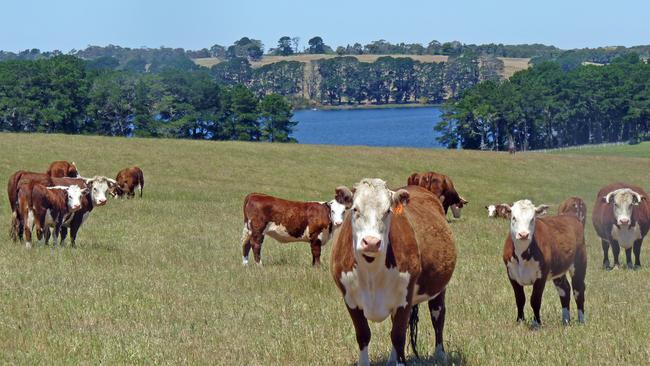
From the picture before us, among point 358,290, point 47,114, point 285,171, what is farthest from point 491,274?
point 47,114

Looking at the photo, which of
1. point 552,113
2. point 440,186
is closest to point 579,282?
point 440,186

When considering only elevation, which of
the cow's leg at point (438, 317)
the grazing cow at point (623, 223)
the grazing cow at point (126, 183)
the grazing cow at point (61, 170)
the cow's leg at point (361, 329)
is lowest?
the grazing cow at point (126, 183)

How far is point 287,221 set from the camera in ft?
60.4

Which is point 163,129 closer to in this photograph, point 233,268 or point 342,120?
point 342,120

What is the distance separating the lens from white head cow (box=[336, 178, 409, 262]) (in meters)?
7.66

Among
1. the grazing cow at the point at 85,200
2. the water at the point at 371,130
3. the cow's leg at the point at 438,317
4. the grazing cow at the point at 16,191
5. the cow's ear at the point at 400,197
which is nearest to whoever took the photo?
the cow's ear at the point at 400,197

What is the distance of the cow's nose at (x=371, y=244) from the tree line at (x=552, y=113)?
10885 cm

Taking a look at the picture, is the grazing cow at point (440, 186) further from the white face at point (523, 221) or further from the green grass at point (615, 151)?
the green grass at point (615, 151)

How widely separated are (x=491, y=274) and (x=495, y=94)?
4151 inches

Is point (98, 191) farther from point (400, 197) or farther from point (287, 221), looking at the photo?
point (400, 197)

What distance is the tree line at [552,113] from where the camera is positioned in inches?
4606

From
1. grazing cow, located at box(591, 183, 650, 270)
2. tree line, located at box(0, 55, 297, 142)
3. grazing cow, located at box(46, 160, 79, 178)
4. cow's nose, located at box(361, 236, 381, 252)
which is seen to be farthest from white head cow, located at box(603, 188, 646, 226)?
tree line, located at box(0, 55, 297, 142)

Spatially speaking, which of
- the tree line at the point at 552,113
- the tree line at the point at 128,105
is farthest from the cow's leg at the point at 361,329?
the tree line at the point at 552,113

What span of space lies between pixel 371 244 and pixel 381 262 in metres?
0.55
